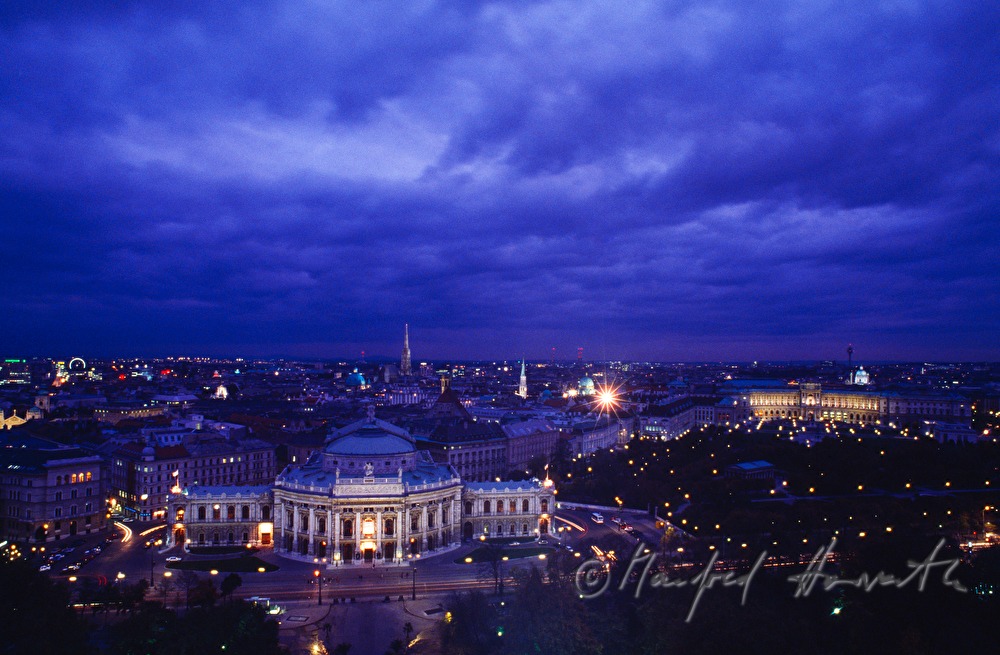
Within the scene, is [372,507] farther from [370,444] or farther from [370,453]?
[370,444]

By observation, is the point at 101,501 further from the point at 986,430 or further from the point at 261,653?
the point at 986,430

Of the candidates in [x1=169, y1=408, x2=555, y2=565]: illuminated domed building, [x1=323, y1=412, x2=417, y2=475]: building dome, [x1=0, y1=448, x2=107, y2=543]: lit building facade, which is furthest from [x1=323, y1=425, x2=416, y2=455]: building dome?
[x1=0, y1=448, x2=107, y2=543]: lit building facade

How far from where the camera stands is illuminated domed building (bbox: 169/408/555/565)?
65.6 metres

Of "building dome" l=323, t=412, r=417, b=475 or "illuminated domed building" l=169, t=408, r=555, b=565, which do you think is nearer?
"illuminated domed building" l=169, t=408, r=555, b=565

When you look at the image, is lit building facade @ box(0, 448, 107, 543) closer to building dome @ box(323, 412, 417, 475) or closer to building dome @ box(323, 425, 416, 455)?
building dome @ box(323, 412, 417, 475)

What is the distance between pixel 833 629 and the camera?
44.1 meters

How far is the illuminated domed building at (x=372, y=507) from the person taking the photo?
215 feet

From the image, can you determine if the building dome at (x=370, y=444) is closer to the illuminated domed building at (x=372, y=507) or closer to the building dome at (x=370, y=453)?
the building dome at (x=370, y=453)

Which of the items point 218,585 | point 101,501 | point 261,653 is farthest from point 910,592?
point 101,501

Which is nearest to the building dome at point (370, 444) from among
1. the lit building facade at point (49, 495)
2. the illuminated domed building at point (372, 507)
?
the illuminated domed building at point (372, 507)

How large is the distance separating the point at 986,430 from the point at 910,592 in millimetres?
99226

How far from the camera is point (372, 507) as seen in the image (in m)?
65.7

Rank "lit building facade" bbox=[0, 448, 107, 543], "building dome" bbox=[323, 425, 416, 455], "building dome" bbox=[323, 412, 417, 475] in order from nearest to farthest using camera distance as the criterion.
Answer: "lit building facade" bbox=[0, 448, 107, 543], "building dome" bbox=[323, 412, 417, 475], "building dome" bbox=[323, 425, 416, 455]

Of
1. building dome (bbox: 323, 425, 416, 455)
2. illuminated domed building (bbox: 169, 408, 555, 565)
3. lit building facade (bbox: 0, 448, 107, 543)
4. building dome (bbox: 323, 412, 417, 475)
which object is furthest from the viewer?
building dome (bbox: 323, 425, 416, 455)
